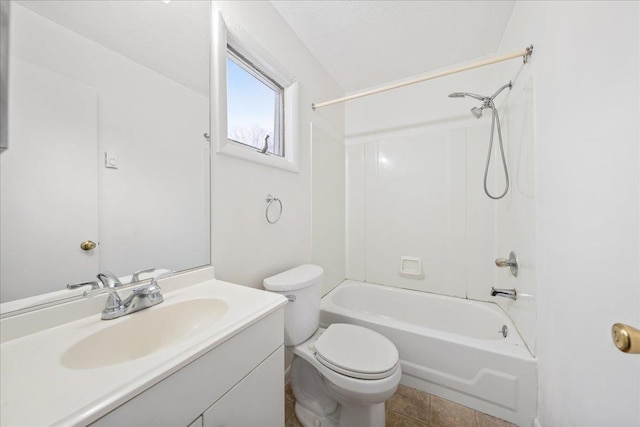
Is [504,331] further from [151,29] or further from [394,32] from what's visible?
[151,29]

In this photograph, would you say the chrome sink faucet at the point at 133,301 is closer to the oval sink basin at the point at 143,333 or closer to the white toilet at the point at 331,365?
the oval sink basin at the point at 143,333

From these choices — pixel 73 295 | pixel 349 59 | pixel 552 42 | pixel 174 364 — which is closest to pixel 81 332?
pixel 73 295

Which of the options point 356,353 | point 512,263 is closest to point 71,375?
point 356,353

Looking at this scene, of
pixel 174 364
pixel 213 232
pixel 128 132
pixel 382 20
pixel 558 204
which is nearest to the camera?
pixel 174 364

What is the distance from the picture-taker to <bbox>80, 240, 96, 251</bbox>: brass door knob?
0.73 meters

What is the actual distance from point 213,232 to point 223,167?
0.33 metres

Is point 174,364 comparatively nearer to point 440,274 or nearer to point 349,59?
point 440,274

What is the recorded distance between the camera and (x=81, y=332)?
63 centimetres

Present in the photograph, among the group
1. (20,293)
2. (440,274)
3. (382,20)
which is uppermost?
(382,20)

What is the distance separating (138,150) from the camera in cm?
86

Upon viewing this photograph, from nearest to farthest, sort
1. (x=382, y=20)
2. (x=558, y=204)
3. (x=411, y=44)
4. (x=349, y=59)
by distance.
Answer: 1. (x=558, y=204)
2. (x=382, y=20)
3. (x=411, y=44)
4. (x=349, y=59)

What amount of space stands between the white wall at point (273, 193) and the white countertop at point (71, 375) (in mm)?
A: 522

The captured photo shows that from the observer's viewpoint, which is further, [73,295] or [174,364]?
[73,295]

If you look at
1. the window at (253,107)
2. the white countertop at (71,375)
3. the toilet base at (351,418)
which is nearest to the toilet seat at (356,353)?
the toilet base at (351,418)
